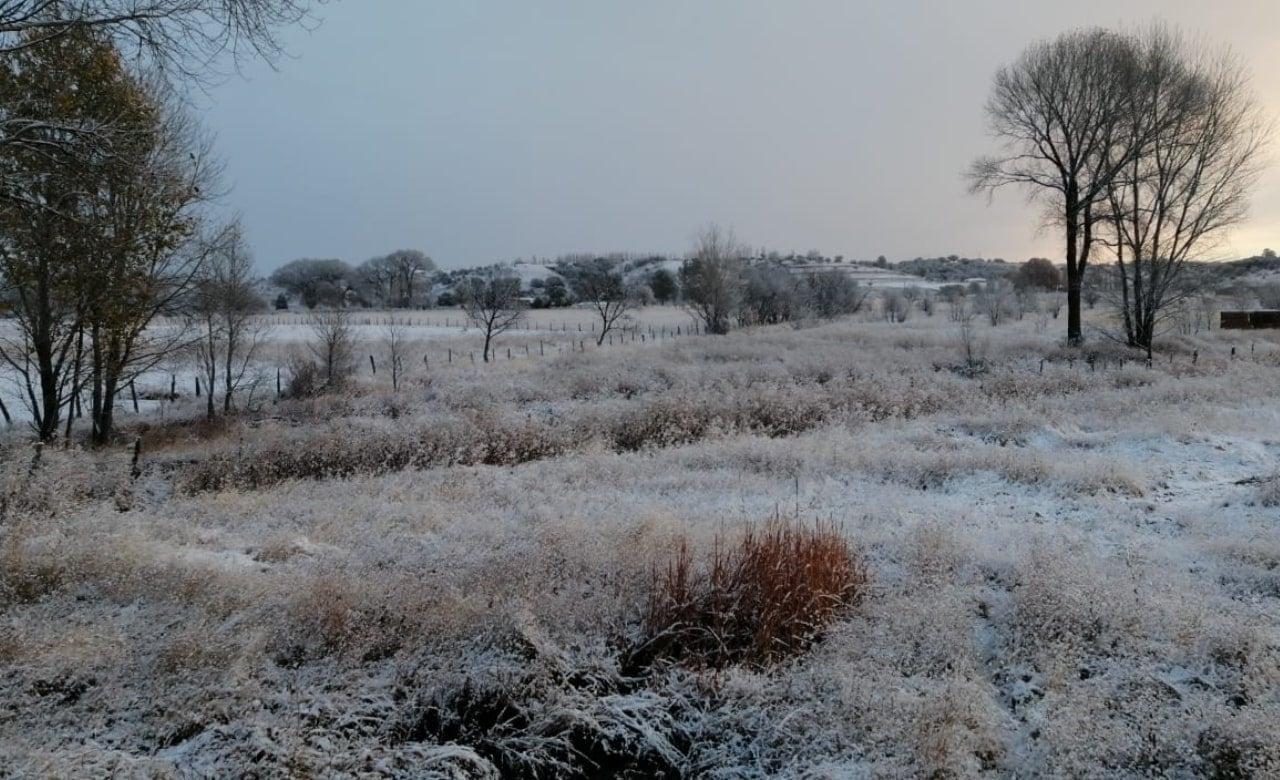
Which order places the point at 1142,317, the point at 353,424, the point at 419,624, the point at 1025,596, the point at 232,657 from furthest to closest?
the point at 1142,317 < the point at 353,424 < the point at 1025,596 < the point at 419,624 < the point at 232,657

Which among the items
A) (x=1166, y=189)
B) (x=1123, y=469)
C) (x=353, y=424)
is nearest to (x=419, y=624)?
(x=1123, y=469)

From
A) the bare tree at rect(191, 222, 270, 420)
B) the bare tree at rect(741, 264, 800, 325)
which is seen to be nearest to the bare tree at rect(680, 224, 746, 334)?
the bare tree at rect(741, 264, 800, 325)

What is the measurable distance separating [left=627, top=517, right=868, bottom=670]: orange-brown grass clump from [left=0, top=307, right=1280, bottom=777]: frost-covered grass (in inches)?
4.4

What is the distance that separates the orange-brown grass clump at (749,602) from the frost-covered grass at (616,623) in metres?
0.11

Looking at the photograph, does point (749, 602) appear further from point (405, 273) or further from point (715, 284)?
point (405, 273)

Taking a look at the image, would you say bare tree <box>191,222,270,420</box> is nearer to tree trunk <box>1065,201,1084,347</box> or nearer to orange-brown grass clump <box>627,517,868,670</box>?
orange-brown grass clump <box>627,517,868,670</box>

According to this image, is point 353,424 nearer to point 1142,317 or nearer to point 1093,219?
point 1093,219

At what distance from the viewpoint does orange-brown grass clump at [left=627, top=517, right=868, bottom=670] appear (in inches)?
214

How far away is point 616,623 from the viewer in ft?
18.5

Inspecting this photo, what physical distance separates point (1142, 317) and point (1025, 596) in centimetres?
2651

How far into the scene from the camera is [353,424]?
55.9ft

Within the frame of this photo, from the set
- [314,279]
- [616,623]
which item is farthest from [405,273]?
[616,623]

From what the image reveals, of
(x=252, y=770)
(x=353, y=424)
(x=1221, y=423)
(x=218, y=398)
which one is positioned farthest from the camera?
(x=218, y=398)

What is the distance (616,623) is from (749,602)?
44.1 inches
